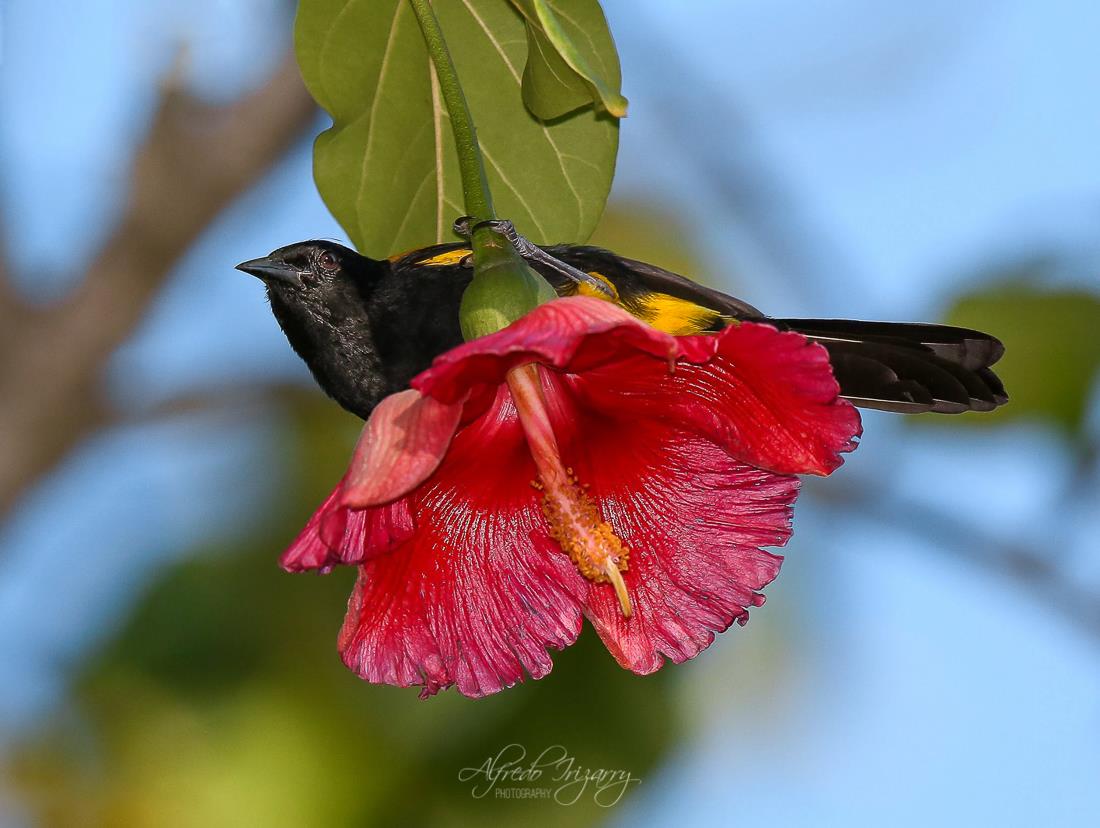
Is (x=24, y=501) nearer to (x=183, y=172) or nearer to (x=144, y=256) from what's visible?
(x=144, y=256)

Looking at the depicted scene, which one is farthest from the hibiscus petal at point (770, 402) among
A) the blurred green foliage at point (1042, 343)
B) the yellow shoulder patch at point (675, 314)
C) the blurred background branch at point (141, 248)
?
the blurred background branch at point (141, 248)

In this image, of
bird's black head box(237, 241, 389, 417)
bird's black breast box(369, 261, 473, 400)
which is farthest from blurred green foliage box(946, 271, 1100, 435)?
bird's black head box(237, 241, 389, 417)

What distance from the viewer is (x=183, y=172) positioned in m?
4.25

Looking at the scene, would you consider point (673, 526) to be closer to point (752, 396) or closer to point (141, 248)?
point (752, 396)

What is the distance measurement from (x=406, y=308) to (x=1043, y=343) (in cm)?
173

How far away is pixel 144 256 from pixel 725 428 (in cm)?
315

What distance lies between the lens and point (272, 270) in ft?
8.89

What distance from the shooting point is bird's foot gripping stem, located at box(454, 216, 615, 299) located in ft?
5.28

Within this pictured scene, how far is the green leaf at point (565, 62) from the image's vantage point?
5.71ft

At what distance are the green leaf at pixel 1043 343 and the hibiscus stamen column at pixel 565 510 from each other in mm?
2196

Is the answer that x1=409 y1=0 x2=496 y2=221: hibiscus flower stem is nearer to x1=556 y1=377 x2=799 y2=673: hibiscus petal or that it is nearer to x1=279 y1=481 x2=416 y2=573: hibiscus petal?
x1=556 y1=377 x2=799 y2=673: hibiscus petal

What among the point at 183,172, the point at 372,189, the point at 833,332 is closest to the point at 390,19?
the point at 372,189

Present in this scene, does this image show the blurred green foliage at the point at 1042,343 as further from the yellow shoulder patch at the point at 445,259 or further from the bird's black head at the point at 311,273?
the bird's black head at the point at 311,273

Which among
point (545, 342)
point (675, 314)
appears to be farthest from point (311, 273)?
point (545, 342)
